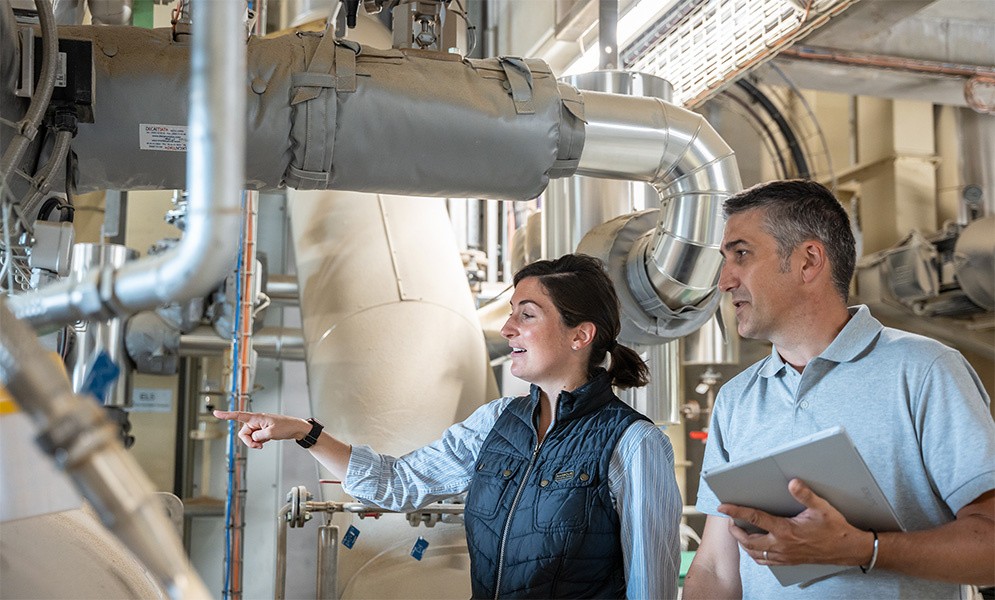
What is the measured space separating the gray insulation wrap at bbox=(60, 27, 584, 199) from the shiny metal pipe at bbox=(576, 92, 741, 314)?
7.4 inches

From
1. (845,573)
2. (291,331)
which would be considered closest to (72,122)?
(845,573)

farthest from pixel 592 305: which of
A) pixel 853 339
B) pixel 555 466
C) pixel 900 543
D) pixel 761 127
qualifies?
pixel 761 127

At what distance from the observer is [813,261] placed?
1.58m

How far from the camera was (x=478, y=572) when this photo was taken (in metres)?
1.79

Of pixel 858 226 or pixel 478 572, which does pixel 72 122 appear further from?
pixel 858 226

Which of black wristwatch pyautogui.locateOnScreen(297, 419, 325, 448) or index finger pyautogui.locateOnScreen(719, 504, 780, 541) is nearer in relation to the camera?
index finger pyautogui.locateOnScreen(719, 504, 780, 541)

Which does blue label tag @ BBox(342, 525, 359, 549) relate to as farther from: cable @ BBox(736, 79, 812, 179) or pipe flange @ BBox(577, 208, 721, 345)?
cable @ BBox(736, 79, 812, 179)

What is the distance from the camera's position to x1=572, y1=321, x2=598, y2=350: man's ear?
1.94 m

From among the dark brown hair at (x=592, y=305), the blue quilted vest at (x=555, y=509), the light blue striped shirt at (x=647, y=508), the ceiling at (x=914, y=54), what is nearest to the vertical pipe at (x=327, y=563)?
the blue quilted vest at (x=555, y=509)

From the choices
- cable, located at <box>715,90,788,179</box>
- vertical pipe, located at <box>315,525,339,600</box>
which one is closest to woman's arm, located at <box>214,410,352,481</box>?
vertical pipe, located at <box>315,525,339,600</box>

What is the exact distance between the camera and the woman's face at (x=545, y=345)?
1.90 m

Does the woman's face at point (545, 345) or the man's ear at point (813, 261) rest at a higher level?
the man's ear at point (813, 261)

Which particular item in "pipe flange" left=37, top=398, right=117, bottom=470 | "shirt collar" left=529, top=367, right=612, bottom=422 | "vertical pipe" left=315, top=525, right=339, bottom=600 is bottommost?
"vertical pipe" left=315, top=525, right=339, bottom=600

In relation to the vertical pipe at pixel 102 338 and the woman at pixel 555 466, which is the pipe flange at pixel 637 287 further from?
the vertical pipe at pixel 102 338
